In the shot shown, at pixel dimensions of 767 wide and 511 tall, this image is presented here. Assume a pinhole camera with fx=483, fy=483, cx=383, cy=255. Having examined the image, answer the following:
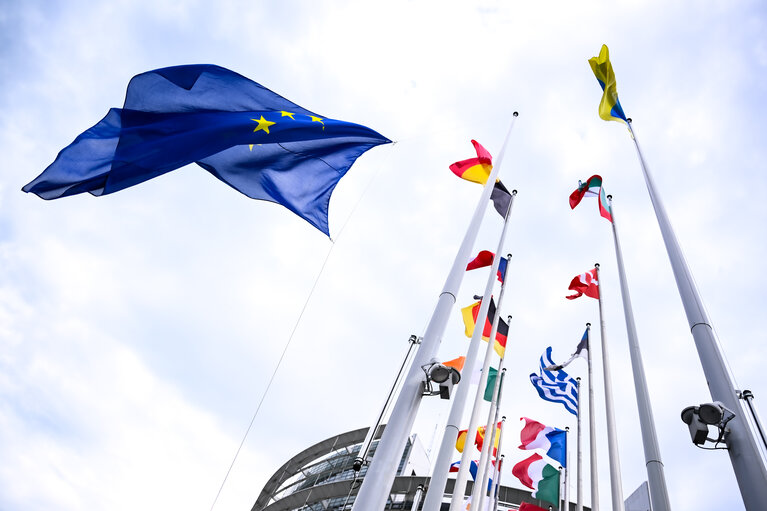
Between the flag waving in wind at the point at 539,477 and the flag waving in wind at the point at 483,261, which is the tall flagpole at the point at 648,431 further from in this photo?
the flag waving in wind at the point at 539,477

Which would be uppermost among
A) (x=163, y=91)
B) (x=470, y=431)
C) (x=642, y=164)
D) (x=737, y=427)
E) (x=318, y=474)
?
(x=318, y=474)

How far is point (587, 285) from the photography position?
14852 mm

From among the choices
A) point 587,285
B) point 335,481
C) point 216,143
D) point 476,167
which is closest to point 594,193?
point 587,285

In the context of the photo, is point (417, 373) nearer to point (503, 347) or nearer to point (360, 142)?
point (360, 142)

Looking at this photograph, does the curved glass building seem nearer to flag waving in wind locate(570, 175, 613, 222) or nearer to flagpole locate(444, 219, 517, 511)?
flagpole locate(444, 219, 517, 511)

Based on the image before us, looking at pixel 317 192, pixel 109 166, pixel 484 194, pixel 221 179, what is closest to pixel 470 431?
pixel 484 194

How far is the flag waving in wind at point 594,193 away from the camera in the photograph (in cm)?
1329

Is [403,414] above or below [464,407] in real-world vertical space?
below

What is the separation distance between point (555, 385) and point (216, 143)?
42.0ft

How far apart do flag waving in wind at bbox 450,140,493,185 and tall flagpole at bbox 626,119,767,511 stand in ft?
16.9

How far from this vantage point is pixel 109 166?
7938mm

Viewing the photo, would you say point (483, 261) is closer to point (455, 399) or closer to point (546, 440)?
point (455, 399)

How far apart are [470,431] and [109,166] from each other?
921cm

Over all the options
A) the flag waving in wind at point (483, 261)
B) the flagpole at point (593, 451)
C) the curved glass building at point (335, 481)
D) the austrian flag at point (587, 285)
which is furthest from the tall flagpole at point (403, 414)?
the curved glass building at point (335, 481)
